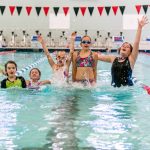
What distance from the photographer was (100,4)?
19.9m

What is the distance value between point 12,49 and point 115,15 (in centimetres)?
500

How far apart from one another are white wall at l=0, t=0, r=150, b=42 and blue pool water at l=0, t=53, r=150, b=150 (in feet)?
41.8

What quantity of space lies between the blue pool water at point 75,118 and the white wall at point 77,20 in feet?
41.8

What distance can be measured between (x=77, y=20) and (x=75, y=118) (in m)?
15.2

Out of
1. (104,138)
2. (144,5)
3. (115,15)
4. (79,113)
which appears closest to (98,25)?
(115,15)

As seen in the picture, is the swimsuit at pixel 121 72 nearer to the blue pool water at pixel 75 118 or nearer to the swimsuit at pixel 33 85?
the blue pool water at pixel 75 118

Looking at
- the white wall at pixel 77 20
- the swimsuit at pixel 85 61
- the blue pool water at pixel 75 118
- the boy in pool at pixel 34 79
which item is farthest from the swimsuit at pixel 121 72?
the white wall at pixel 77 20

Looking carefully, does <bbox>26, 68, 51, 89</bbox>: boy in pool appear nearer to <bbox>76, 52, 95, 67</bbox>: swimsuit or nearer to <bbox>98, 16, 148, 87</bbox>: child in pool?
<bbox>76, 52, 95, 67</bbox>: swimsuit

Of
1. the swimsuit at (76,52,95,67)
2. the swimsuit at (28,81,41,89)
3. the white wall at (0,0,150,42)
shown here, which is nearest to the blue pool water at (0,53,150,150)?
the swimsuit at (28,81,41,89)

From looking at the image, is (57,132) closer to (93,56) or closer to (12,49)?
(93,56)

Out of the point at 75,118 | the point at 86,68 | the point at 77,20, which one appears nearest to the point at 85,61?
the point at 86,68

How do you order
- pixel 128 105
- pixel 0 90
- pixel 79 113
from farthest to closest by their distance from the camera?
pixel 0 90 → pixel 128 105 → pixel 79 113

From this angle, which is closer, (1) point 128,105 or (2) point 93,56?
(1) point 128,105

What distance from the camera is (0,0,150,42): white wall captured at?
65.2ft
